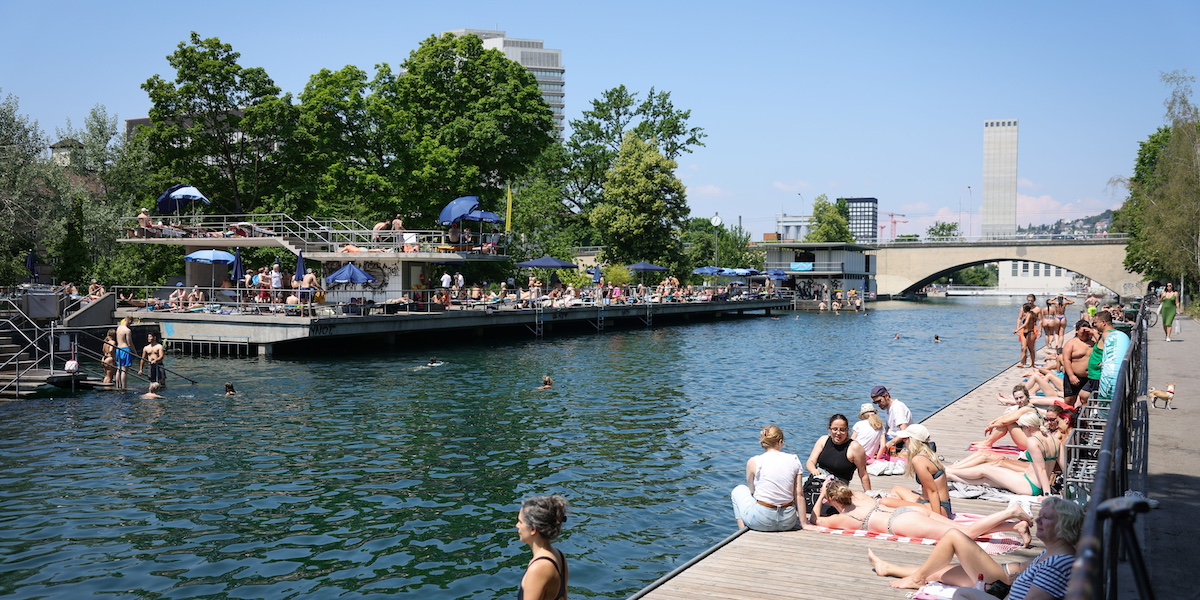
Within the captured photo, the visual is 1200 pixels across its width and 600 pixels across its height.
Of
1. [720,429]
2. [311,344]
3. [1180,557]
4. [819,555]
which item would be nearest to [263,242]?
[311,344]

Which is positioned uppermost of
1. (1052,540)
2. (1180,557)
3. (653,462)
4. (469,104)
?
(469,104)

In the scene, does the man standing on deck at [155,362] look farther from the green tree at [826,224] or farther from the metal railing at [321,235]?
the green tree at [826,224]

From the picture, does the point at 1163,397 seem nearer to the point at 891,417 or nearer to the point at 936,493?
the point at 891,417

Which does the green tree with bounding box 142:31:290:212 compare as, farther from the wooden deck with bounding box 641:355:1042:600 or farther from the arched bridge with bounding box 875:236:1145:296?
the arched bridge with bounding box 875:236:1145:296

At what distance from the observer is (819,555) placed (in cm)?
878

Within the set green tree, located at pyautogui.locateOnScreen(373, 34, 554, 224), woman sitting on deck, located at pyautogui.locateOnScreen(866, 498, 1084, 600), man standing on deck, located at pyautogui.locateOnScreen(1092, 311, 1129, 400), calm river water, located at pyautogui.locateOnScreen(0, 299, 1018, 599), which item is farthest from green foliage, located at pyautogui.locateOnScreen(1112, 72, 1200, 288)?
woman sitting on deck, located at pyautogui.locateOnScreen(866, 498, 1084, 600)

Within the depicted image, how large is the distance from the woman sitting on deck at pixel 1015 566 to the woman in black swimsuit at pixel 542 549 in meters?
3.04

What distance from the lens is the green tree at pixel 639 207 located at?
6919 centimetres

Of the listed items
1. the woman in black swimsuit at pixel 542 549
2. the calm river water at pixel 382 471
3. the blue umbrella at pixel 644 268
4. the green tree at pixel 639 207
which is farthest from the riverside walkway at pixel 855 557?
the green tree at pixel 639 207

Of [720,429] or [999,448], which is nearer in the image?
[999,448]

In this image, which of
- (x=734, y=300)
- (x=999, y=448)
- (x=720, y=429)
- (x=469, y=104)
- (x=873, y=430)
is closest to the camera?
(x=873, y=430)

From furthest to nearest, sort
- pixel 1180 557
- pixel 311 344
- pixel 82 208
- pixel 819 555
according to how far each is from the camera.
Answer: pixel 82 208 → pixel 311 344 → pixel 819 555 → pixel 1180 557

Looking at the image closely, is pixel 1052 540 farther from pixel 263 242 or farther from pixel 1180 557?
pixel 263 242

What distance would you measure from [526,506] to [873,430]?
8308mm
